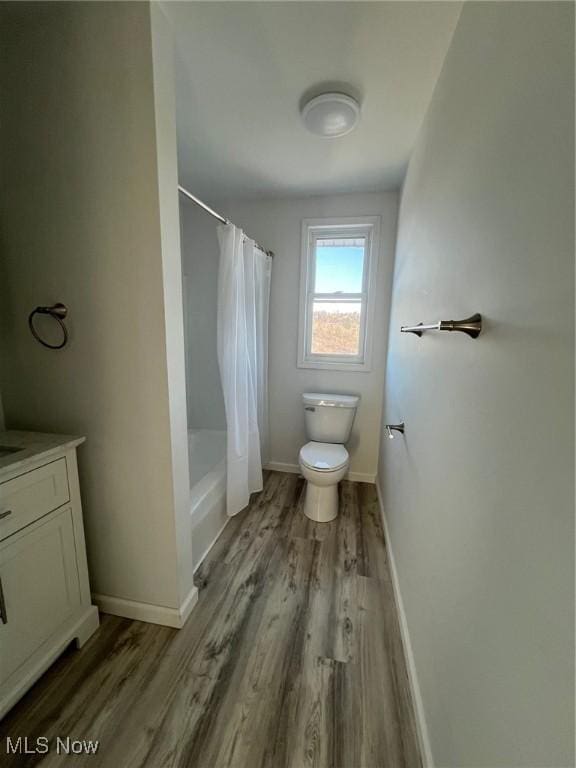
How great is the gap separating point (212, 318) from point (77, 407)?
4.91 ft

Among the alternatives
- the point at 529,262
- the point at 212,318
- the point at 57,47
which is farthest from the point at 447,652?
the point at 212,318

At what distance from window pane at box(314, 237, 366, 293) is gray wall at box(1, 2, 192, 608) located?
152 centimetres

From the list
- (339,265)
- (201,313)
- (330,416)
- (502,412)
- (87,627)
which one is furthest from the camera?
(201,313)

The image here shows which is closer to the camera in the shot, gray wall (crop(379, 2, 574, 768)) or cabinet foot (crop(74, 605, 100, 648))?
gray wall (crop(379, 2, 574, 768))

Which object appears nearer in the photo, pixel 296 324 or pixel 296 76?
pixel 296 76

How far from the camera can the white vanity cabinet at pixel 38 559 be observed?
946mm

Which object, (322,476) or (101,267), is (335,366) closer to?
(322,476)

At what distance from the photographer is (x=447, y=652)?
783 millimetres

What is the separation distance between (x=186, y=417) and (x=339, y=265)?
6.00 ft

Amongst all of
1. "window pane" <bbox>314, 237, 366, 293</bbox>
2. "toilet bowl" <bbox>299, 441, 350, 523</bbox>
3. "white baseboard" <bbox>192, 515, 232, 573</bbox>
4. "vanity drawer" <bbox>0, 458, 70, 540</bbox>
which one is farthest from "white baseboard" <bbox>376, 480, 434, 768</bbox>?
"window pane" <bbox>314, 237, 366, 293</bbox>

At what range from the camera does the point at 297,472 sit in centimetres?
268

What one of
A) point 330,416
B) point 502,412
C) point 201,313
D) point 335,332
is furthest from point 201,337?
point 502,412

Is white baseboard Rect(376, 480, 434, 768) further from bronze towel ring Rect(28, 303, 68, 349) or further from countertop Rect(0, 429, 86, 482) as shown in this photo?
bronze towel ring Rect(28, 303, 68, 349)

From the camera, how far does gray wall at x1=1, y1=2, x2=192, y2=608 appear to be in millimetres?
968
